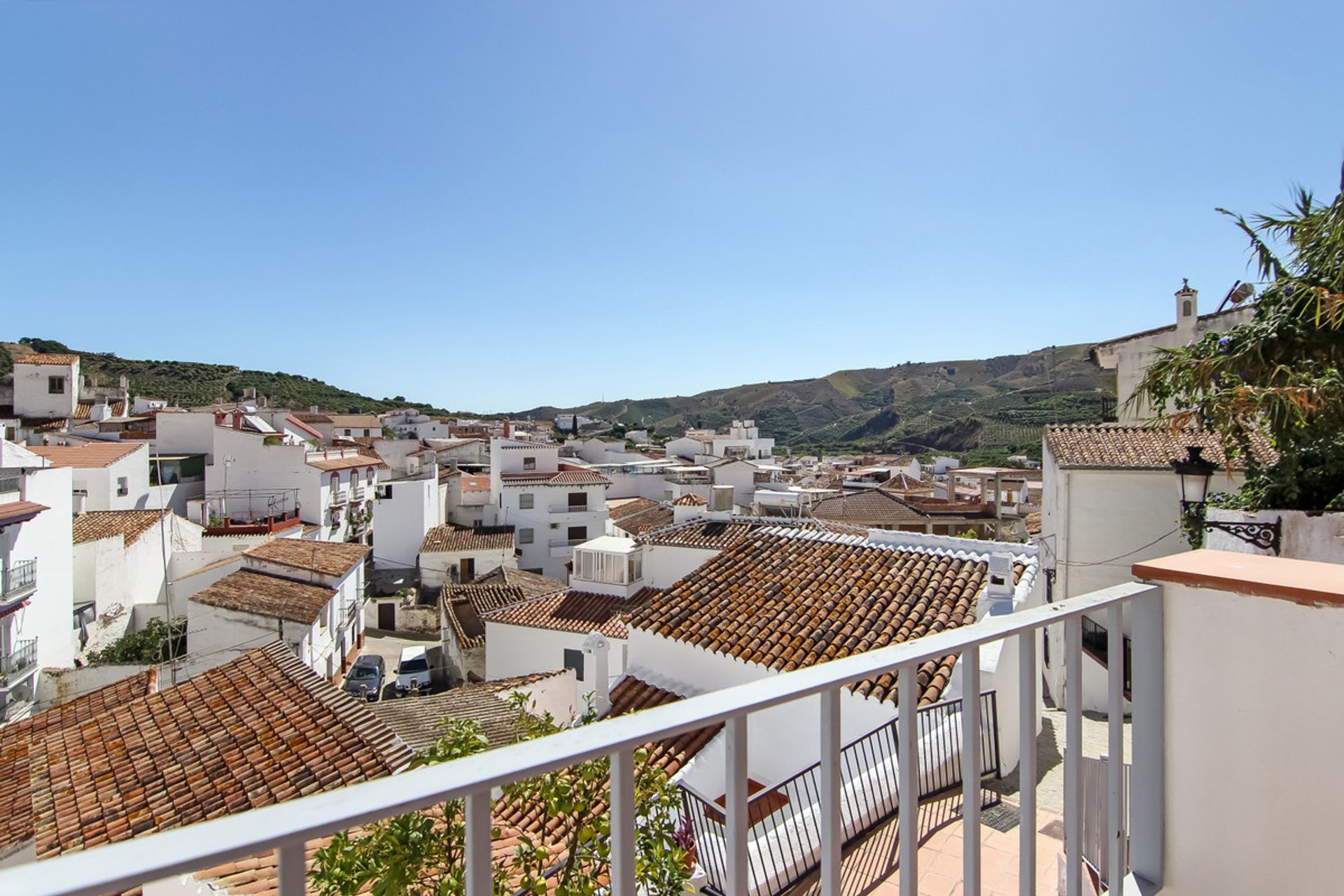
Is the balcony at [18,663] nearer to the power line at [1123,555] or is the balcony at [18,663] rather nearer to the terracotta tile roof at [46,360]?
the power line at [1123,555]

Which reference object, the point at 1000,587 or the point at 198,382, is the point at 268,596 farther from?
the point at 198,382

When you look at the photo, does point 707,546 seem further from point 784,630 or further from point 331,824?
point 331,824

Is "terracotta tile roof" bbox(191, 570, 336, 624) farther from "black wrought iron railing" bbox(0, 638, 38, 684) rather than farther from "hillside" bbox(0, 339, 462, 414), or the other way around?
"hillside" bbox(0, 339, 462, 414)

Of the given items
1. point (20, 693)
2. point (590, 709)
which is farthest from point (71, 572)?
point (590, 709)

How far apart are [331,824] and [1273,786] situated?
6.32ft

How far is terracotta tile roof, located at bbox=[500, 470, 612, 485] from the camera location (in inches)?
1090

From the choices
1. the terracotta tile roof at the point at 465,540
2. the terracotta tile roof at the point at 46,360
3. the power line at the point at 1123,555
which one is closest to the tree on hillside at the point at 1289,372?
the power line at the point at 1123,555

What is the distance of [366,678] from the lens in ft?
52.2

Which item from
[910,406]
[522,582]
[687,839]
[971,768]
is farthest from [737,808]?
[910,406]

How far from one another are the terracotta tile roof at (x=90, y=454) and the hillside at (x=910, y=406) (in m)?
48.9

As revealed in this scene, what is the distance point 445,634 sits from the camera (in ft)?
62.2

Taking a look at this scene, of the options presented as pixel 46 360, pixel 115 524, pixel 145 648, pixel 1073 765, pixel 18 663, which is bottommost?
pixel 145 648

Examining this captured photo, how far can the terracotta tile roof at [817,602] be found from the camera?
7.18 metres

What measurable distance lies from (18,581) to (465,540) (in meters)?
13.9
